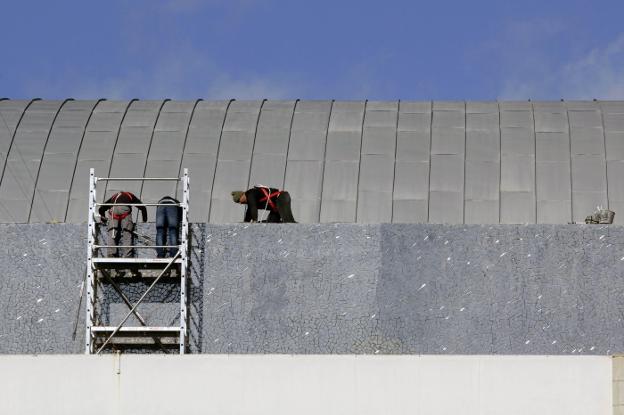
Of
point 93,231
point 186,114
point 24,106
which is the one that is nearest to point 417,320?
point 93,231

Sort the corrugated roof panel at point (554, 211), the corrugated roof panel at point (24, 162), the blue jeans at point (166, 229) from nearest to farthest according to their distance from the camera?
1. the blue jeans at point (166, 229)
2. the corrugated roof panel at point (554, 211)
3. the corrugated roof panel at point (24, 162)

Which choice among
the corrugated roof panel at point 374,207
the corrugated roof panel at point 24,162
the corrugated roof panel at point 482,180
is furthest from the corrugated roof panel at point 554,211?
the corrugated roof panel at point 24,162

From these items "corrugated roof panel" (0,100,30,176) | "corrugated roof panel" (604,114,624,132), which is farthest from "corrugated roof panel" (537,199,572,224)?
"corrugated roof panel" (0,100,30,176)

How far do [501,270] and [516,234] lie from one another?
0.78 m

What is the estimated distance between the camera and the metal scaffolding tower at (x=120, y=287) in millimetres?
30484

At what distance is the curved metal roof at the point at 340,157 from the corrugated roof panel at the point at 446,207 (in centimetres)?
3

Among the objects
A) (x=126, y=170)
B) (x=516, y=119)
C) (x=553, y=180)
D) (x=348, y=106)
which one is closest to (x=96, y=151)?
(x=126, y=170)

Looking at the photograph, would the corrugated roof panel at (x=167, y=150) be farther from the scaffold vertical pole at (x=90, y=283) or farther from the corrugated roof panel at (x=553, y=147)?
the scaffold vertical pole at (x=90, y=283)

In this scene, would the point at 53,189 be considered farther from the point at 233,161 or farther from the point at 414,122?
the point at 414,122

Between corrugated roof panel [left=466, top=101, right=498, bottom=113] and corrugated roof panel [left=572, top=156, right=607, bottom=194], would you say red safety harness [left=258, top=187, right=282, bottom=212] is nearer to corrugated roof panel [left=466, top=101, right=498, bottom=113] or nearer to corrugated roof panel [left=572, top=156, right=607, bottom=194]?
corrugated roof panel [left=572, top=156, right=607, bottom=194]

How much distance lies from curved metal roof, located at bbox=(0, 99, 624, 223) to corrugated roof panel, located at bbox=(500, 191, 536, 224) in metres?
0.03
